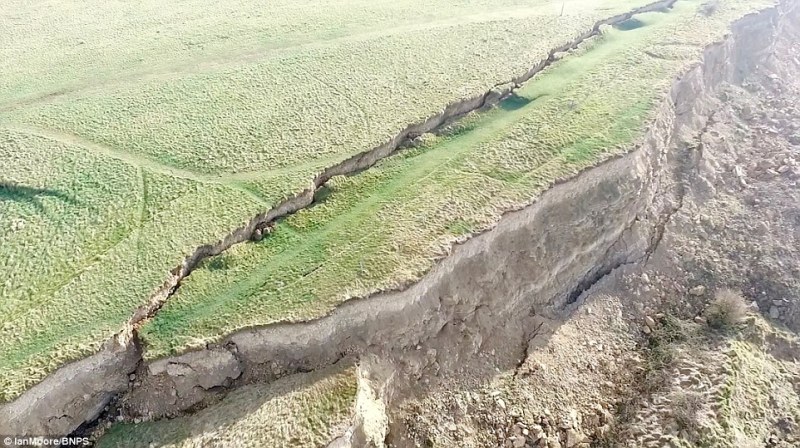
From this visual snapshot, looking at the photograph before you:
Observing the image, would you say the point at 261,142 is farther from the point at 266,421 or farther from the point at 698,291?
the point at 698,291

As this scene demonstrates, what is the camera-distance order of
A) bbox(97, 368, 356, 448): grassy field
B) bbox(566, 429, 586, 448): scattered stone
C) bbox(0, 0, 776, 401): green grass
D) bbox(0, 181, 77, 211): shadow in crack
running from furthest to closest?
1. bbox(0, 181, 77, 211): shadow in crack
2. bbox(566, 429, 586, 448): scattered stone
3. bbox(0, 0, 776, 401): green grass
4. bbox(97, 368, 356, 448): grassy field

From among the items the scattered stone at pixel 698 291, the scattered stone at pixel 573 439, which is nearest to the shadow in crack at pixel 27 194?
the scattered stone at pixel 573 439

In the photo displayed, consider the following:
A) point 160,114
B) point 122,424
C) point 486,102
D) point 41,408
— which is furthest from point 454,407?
point 160,114

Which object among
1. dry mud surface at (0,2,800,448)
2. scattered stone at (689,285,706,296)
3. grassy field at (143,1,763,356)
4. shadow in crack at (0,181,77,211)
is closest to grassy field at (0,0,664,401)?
shadow in crack at (0,181,77,211)

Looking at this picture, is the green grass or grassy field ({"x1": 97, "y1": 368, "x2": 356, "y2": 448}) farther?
the green grass

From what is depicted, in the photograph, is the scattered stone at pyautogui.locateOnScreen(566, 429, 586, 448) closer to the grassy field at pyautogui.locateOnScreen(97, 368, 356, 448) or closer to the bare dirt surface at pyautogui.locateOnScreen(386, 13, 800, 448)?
the bare dirt surface at pyautogui.locateOnScreen(386, 13, 800, 448)

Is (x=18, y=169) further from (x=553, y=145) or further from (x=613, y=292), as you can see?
(x=613, y=292)
